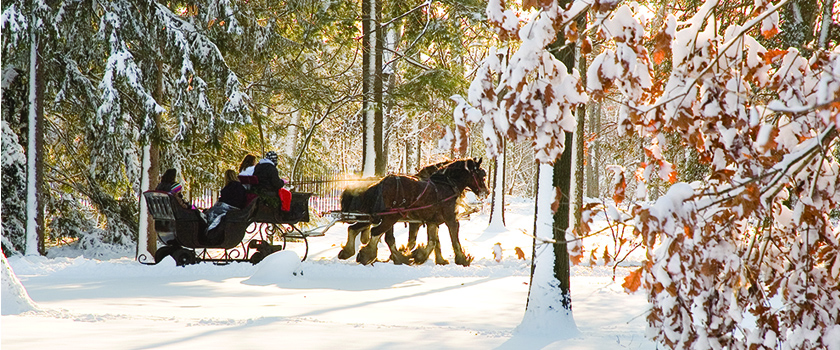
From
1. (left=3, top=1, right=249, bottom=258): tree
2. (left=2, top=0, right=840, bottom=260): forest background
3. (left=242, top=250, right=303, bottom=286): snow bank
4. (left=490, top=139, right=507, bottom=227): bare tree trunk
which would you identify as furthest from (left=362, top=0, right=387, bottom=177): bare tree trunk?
(left=490, top=139, right=507, bottom=227): bare tree trunk

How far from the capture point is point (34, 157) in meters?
13.4

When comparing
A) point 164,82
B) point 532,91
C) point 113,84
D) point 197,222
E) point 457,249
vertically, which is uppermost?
point 164,82

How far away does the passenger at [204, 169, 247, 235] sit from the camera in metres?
11.5

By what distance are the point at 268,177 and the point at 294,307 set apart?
403cm

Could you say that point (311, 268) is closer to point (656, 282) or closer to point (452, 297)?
point (452, 297)

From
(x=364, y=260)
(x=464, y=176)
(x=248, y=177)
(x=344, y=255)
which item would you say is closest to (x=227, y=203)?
(x=248, y=177)

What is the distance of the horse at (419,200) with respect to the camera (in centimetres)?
1276

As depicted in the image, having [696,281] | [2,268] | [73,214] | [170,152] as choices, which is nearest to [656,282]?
[696,281]

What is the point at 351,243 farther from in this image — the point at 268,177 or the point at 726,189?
the point at 726,189

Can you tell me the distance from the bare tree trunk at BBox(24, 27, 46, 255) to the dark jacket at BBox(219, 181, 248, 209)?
3.92 meters

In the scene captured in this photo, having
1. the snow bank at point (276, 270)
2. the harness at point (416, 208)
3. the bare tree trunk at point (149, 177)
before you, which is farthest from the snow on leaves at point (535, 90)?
the bare tree trunk at point (149, 177)

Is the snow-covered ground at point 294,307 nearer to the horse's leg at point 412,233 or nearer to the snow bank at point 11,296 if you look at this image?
the snow bank at point 11,296

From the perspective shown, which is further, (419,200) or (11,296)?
(419,200)

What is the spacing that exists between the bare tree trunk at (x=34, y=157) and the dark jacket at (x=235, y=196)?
3919 mm
